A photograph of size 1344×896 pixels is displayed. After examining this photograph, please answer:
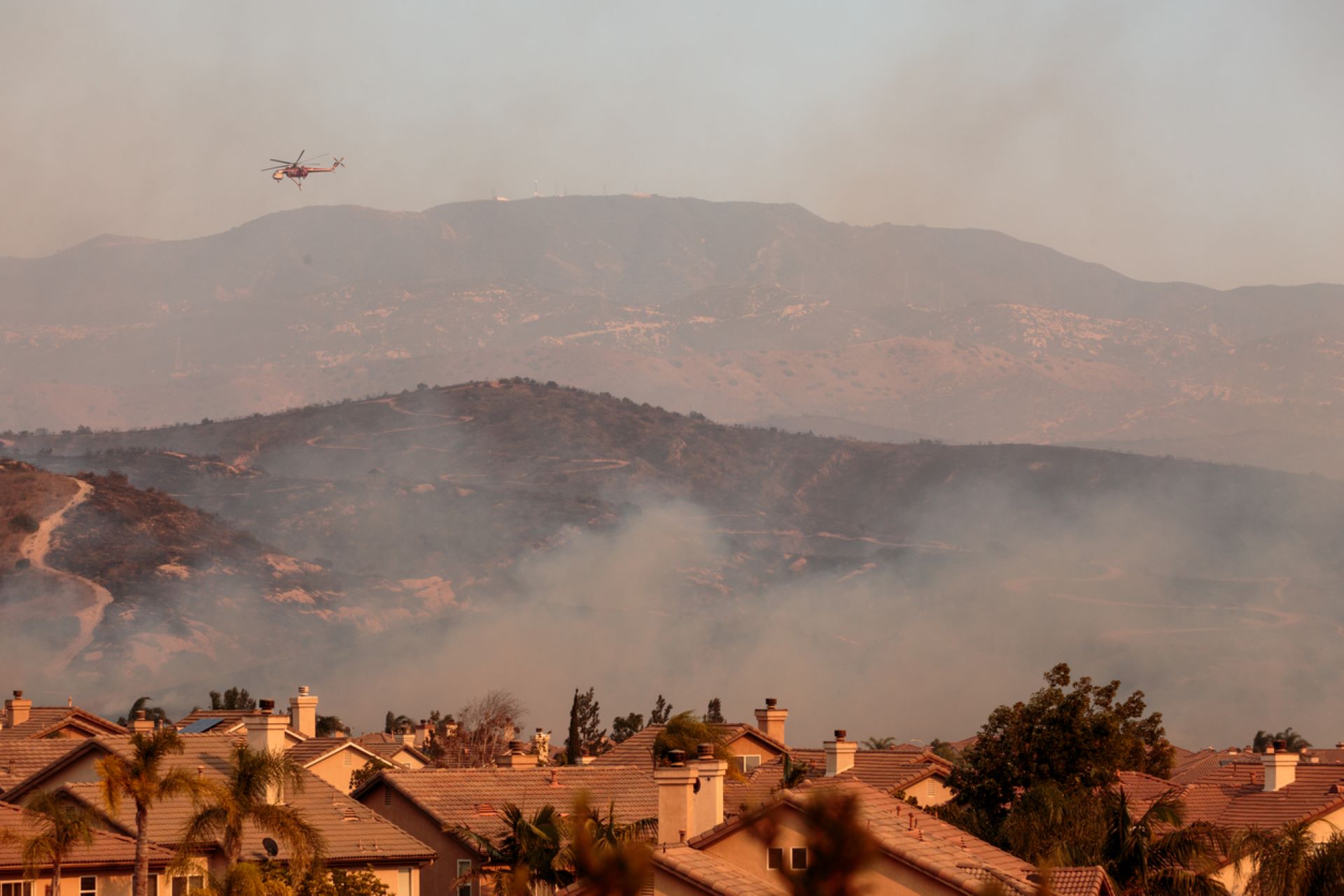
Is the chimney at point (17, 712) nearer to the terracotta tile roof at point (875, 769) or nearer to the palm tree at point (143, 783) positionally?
the terracotta tile roof at point (875, 769)

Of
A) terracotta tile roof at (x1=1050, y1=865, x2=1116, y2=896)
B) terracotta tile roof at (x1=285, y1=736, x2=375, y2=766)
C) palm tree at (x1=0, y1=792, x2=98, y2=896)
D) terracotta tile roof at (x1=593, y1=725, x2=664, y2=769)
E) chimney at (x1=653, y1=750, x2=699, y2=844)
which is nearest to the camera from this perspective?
chimney at (x1=653, y1=750, x2=699, y2=844)

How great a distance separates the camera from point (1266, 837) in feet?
137

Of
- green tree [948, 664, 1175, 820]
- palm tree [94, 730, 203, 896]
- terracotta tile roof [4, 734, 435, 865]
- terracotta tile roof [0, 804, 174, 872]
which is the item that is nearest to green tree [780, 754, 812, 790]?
green tree [948, 664, 1175, 820]

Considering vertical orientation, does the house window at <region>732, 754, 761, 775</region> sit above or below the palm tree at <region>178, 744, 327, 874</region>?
above

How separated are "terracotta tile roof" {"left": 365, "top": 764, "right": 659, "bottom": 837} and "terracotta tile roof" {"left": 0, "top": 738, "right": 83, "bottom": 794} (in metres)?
8.23

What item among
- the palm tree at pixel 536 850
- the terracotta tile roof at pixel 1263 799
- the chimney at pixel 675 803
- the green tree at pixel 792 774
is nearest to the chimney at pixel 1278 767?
the terracotta tile roof at pixel 1263 799

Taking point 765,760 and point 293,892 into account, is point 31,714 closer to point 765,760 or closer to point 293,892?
point 765,760

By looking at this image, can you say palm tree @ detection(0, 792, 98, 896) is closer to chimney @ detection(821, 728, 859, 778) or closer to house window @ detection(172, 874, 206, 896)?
house window @ detection(172, 874, 206, 896)

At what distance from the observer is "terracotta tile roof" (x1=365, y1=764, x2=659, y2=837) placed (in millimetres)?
51250

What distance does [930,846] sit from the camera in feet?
110

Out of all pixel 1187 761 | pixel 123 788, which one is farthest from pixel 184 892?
pixel 1187 761

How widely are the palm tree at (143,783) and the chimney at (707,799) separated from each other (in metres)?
11.6

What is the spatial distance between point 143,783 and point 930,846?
54.9ft

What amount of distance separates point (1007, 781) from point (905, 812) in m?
25.0
